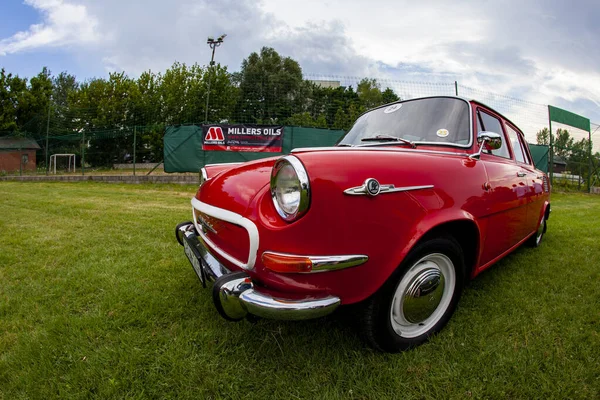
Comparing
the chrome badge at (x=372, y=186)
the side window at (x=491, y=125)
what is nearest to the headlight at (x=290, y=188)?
the chrome badge at (x=372, y=186)

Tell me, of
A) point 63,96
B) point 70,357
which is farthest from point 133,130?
point 63,96

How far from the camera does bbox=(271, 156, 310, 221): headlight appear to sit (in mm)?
1360

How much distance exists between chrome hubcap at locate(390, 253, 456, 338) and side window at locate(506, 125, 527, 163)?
185cm

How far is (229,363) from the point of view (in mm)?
1645

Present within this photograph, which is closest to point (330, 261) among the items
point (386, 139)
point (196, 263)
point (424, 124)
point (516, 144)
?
point (196, 263)

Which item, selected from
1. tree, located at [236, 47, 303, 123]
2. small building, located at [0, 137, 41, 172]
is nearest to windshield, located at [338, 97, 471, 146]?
tree, located at [236, 47, 303, 123]

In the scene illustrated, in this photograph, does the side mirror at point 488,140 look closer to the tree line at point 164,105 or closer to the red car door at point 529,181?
the red car door at point 529,181

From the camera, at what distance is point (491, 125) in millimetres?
2697

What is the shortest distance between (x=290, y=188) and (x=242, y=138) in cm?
893

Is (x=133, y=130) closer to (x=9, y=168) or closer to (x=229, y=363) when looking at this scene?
(x=9, y=168)

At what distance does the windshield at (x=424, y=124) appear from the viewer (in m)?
2.25

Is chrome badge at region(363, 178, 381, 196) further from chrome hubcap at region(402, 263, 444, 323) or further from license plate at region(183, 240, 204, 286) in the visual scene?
license plate at region(183, 240, 204, 286)

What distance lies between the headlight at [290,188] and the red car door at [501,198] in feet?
4.35

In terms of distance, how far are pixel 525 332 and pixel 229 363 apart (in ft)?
5.48
